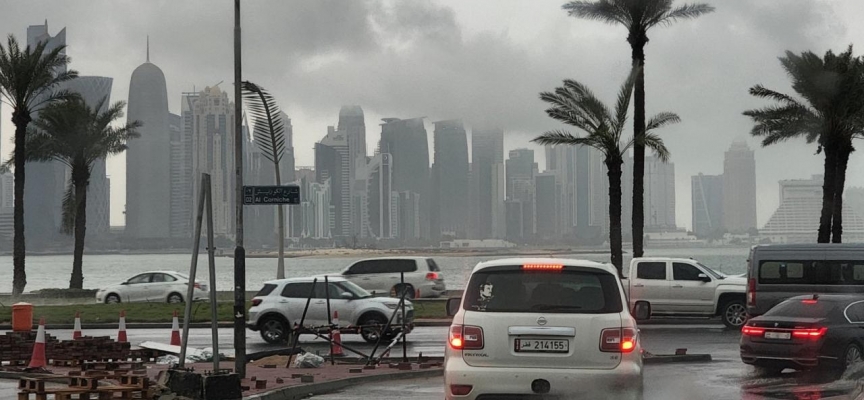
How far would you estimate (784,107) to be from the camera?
157 feet

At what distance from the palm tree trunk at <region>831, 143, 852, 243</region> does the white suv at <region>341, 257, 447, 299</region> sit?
16.8 m

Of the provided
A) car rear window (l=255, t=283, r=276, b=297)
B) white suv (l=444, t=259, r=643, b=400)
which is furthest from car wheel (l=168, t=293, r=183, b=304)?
white suv (l=444, t=259, r=643, b=400)

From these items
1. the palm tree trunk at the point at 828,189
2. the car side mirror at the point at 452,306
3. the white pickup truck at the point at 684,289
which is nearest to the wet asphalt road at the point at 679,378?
the white pickup truck at the point at 684,289

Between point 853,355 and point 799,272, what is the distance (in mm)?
8496

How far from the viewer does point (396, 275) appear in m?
41.2

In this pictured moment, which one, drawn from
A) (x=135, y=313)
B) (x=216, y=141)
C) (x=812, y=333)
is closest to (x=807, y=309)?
(x=812, y=333)

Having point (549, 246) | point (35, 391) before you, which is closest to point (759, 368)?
point (35, 391)

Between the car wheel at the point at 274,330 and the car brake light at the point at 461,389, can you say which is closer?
the car brake light at the point at 461,389

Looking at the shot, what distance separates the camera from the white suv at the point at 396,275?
4091cm

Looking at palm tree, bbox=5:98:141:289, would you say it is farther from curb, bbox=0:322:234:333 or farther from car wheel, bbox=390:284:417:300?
curb, bbox=0:322:234:333

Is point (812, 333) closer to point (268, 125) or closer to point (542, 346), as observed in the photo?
point (542, 346)

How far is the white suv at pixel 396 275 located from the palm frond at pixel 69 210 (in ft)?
69.8

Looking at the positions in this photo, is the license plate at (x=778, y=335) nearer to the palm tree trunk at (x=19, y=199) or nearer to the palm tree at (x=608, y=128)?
the palm tree at (x=608, y=128)

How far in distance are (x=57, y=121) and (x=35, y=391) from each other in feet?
153
